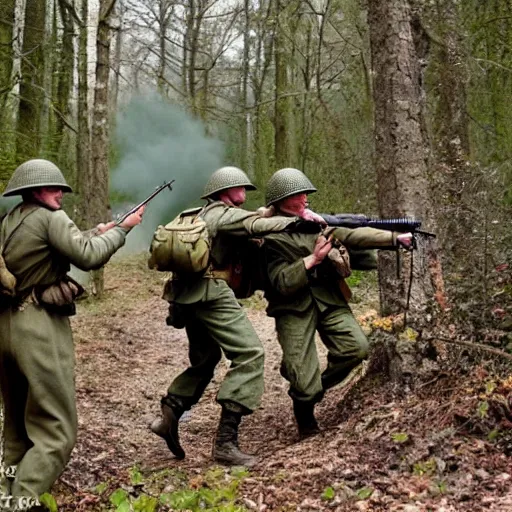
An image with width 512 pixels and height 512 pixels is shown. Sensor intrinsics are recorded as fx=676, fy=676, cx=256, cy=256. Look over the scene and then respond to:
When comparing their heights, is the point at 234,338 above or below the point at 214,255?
below

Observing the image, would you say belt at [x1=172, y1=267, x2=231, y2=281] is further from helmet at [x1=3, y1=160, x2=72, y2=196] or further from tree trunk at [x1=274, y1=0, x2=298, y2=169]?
tree trunk at [x1=274, y1=0, x2=298, y2=169]

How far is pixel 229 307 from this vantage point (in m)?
5.15

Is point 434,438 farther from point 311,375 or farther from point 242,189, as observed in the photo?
point 242,189

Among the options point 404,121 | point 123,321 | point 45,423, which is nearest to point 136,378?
point 123,321

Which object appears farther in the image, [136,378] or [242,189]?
[136,378]

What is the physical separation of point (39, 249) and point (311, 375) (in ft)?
7.70

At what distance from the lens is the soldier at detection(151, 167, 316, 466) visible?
499 centimetres

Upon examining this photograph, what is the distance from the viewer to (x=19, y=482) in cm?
400

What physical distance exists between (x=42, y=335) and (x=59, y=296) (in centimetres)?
26

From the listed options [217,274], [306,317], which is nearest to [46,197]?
[217,274]

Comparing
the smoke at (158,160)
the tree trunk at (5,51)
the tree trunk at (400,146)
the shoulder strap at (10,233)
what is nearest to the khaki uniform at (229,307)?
the tree trunk at (400,146)

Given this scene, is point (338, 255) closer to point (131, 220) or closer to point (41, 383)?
point (131, 220)

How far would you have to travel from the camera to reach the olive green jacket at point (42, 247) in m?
4.22

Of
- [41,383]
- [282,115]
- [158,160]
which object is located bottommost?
[41,383]
